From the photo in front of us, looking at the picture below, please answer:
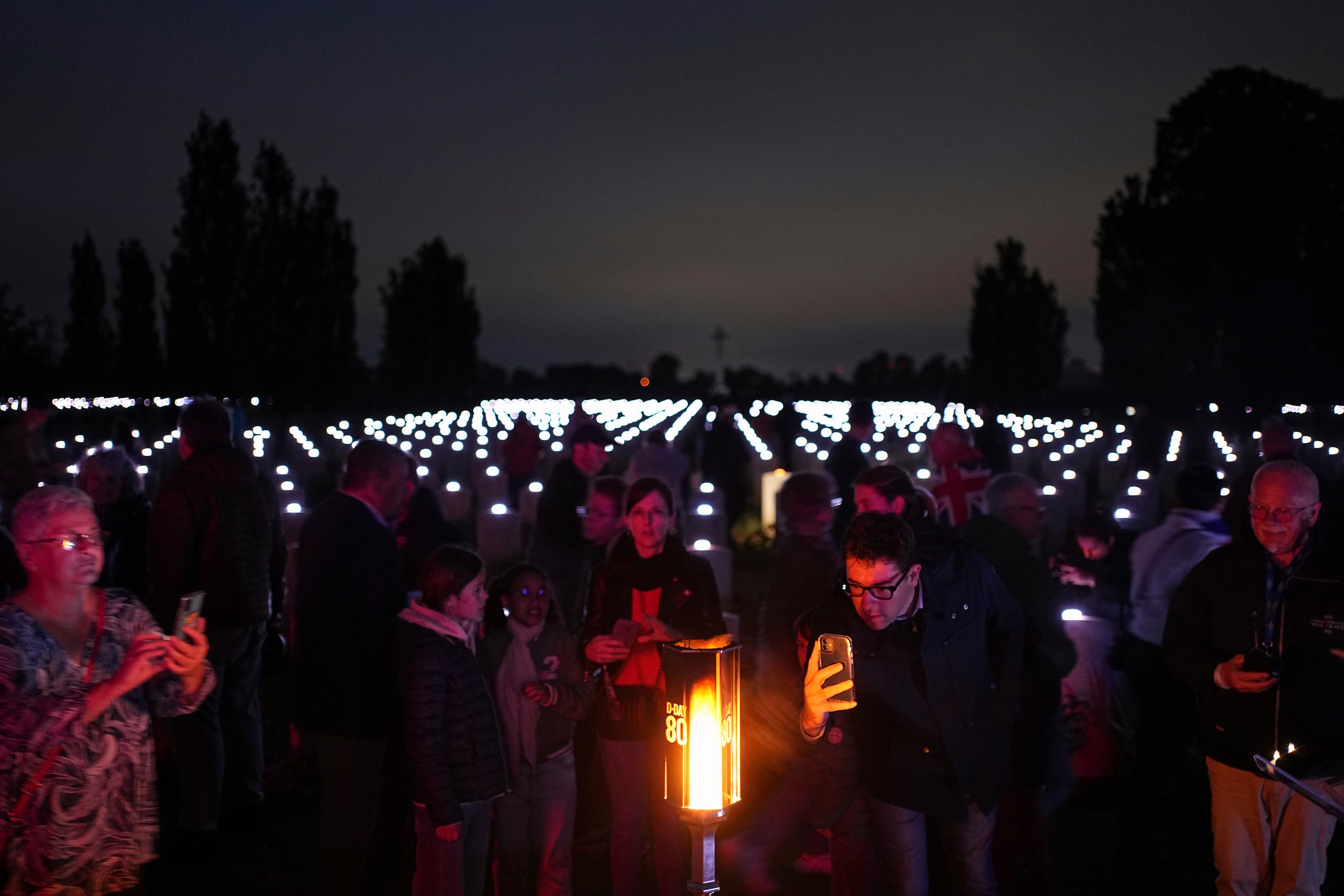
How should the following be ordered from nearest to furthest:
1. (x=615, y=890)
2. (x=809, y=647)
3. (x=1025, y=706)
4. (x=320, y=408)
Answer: (x=809, y=647) < (x=1025, y=706) < (x=615, y=890) < (x=320, y=408)

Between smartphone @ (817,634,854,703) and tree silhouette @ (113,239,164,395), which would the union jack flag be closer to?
smartphone @ (817,634,854,703)

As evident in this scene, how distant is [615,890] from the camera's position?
14.0 feet

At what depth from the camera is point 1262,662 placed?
3.38 m

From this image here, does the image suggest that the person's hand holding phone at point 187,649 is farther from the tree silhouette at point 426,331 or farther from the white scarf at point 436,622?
the tree silhouette at point 426,331

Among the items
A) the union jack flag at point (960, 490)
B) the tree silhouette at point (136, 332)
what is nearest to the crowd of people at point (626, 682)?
the union jack flag at point (960, 490)

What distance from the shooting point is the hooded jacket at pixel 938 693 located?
331 centimetres

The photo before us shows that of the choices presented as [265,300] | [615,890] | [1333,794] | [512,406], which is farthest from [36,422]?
[512,406]

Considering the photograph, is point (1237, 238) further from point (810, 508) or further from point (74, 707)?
point (74, 707)

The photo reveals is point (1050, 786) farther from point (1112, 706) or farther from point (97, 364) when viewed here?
point (97, 364)

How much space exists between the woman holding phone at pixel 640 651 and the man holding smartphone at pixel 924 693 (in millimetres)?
926

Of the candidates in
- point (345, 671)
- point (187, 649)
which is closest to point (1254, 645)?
point (345, 671)

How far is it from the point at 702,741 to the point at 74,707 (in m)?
1.67

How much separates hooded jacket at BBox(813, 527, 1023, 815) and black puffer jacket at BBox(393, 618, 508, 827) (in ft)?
4.11

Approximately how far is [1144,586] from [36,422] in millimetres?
9462
